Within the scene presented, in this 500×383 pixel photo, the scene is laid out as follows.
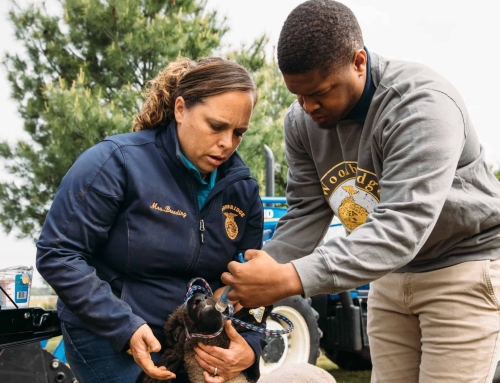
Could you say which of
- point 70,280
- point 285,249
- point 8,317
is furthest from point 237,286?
point 8,317

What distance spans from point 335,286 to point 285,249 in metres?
0.87

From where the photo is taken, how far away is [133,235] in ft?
8.09

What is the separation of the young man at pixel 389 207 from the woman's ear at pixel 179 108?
1.47 ft

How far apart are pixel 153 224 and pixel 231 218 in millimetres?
387

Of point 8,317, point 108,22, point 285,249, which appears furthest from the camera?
point 108,22

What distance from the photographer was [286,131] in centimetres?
322

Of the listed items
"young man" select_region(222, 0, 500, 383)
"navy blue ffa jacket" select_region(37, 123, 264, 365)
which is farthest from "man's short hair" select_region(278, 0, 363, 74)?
"navy blue ffa jacket" select_region(37, 123, 264, 365)

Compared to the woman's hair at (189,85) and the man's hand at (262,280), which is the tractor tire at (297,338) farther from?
the man's hand at (262,280)

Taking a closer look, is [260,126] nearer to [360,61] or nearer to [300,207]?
[300,207]

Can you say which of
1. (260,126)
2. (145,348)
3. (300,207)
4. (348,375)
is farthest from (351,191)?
(260,126)

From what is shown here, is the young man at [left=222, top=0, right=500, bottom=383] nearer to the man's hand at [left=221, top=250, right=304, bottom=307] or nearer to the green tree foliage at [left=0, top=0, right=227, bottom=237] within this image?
the man's hand at [left=221, top=250, right=304, bottom=307]

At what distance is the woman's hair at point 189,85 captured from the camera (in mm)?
2650

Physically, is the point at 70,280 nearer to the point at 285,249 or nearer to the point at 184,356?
the point at 184,356

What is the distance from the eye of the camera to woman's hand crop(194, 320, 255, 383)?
2.51 m
